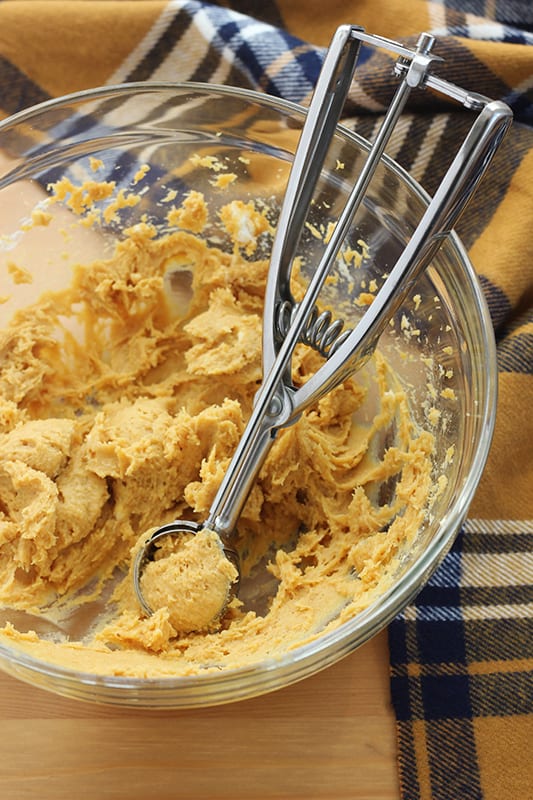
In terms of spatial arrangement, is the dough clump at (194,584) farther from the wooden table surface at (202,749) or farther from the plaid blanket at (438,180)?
the plaid blanket at (438,180)

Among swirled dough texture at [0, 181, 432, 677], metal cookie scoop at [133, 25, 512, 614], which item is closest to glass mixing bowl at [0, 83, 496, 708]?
swirled dough texture at [0, 181, 432, 677]

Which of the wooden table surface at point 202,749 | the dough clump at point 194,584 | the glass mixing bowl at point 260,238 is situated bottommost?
the wooden table surface at point 202,749

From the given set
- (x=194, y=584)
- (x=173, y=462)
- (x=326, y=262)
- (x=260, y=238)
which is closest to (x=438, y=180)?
(x=260, y=238)

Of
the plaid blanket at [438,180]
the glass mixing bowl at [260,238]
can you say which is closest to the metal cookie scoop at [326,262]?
the glass mixing bowl at [260,238]

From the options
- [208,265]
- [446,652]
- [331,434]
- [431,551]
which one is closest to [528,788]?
[446,652]

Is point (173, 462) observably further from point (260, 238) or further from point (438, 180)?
point (438, 180)

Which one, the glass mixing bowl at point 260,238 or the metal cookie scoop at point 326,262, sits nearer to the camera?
the metal cookie scoop at point 326,262
